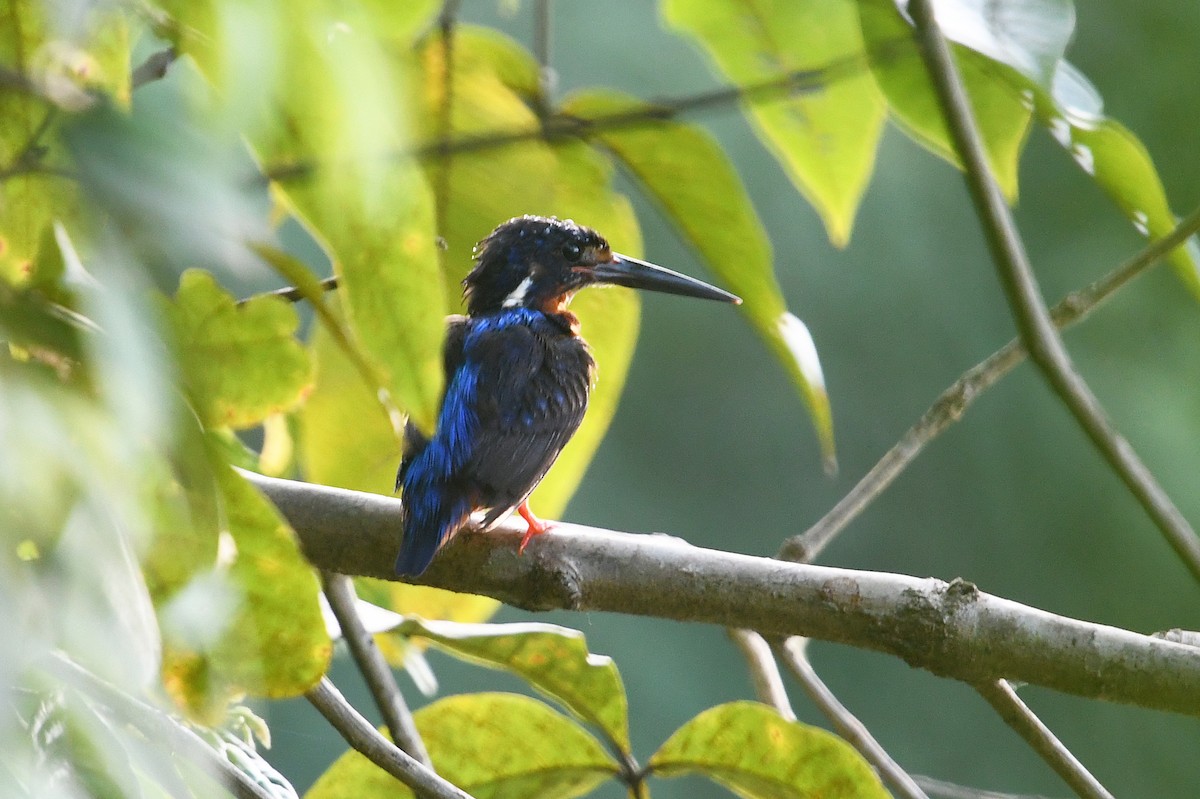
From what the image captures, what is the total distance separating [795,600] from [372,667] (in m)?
0.38

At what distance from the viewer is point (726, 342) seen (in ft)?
13.9

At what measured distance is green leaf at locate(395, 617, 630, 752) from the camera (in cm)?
119

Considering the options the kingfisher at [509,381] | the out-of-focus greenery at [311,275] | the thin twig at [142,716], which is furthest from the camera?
the kingfisher at [509,381]

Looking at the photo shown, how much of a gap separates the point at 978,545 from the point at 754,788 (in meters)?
3.19

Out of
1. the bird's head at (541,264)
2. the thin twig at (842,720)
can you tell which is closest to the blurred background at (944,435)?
the bird's head at (541,264)

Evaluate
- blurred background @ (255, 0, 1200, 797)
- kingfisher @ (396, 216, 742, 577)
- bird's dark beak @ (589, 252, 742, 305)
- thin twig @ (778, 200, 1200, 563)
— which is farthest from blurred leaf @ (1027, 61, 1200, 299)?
blurred background @ (255, 0, 1200, 797)

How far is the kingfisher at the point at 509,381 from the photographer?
Result: 1.60 meters

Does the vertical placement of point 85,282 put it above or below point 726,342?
above

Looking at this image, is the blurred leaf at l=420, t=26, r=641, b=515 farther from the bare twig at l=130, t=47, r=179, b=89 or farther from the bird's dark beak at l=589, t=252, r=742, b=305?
the bird's dark beak at l=589, t=252, r=742, b=305

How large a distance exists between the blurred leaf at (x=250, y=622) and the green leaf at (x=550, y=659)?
40cm

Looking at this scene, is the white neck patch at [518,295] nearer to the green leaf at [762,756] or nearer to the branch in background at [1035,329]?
the green leaf at [762,756]

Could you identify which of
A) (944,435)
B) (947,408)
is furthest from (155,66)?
(944,435)

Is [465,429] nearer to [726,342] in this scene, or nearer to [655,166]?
[655,166]

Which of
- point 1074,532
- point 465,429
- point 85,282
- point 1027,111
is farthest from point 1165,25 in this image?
point 85,282
